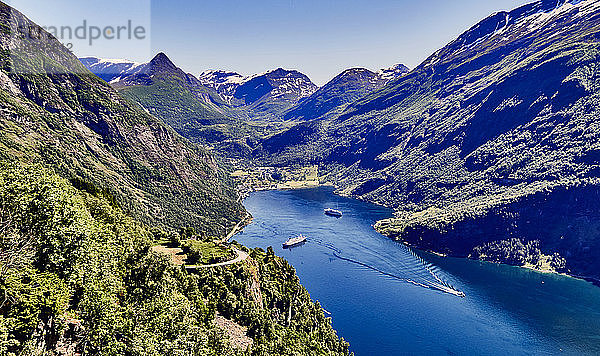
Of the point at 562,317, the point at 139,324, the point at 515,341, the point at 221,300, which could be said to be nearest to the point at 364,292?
the point at 515,341

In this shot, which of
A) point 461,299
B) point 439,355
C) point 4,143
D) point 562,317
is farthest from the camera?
point 4,143

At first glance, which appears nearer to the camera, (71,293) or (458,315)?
(71,293)

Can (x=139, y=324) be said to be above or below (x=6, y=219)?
below

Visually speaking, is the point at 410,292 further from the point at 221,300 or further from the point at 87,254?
the point at 87,254

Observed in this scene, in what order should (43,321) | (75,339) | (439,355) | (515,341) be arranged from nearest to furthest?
(43,321) → (75,339) → (439,355) → (515,341)

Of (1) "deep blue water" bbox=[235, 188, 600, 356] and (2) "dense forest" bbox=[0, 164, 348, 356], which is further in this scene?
(1) "deep blue water" bbox=[235, 188, 600, 356]

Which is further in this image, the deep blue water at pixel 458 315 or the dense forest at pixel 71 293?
the deep blue water at pixel 458 315

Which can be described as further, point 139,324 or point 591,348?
point 591,348

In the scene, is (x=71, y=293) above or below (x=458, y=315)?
above

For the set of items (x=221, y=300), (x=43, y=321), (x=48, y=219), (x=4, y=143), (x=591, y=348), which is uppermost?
(x=4, y=143)

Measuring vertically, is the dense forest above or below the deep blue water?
above

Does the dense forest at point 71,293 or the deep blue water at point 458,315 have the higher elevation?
the dense forest at point 71,293
